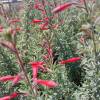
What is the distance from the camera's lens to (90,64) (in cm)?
378

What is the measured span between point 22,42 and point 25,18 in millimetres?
1071

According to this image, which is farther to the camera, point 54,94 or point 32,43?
point 32,43

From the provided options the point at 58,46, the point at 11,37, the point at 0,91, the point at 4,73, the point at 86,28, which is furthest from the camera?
the point at 58,46

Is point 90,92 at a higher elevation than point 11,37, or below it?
below

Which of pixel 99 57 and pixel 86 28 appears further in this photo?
pixel 99 57

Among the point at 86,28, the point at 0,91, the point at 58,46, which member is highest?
the point at 86,28

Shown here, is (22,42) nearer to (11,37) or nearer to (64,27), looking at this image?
(64,27)

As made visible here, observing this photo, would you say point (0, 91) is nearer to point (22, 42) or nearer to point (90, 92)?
point (90, 92)

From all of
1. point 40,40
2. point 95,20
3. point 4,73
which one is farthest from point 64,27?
point 95,20

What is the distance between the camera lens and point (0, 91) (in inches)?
182

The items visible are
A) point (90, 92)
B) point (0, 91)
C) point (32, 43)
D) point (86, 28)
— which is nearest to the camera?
point (86, 28)

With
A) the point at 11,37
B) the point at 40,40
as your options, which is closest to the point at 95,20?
the point at 11,37

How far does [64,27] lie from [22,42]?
3.32ft

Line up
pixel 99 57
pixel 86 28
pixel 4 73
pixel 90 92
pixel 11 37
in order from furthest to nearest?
pixel 4 73
pixel 90 92
pixel 99 57
pixel 86 28
pixel 11 37
